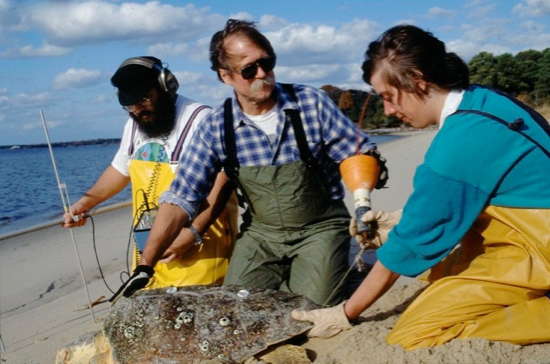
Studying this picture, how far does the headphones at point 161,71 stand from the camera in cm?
411

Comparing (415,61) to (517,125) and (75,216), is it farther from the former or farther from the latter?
(75,216)

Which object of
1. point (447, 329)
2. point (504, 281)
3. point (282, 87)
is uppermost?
point (282, 87)

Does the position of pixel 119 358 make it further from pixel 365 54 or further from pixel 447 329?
pixel 365 54

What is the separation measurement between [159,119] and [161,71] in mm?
393

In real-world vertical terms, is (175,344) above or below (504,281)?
below

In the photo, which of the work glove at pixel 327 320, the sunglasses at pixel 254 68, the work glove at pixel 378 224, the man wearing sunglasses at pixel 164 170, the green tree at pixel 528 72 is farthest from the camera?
the green tree at pixel 528 72

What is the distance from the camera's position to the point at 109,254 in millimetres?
6910

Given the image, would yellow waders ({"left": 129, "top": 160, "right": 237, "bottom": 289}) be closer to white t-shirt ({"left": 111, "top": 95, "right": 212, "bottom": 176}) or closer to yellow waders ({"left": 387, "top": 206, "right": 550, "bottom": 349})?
white t-shirt ({"left": 111, "top": 95, "right": 212, "bottom": 176})

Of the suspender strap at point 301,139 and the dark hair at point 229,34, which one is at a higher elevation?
the dark hair at point 229,34

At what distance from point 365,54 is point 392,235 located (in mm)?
909

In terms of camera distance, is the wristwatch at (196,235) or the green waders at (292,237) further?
the wristwatch at (196,235)

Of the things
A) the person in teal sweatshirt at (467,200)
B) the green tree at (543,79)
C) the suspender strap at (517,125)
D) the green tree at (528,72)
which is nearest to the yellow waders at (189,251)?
the person in teal sweatshirt at (467,200)

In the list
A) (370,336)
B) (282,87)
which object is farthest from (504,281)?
(282,87)

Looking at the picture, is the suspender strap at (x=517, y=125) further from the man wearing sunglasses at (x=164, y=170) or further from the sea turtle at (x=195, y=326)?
the man wearing sunglasses at (x=164, y=170)
